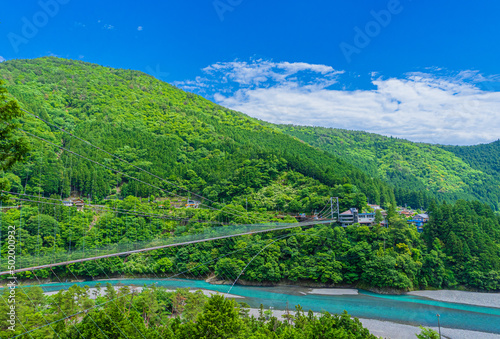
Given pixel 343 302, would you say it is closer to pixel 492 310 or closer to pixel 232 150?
pixel 492 310

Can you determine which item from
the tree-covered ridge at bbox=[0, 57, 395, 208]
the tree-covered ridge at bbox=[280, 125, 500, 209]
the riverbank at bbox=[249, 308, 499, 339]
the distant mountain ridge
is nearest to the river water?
the riverbank at bbox=[249, 308, 499, 339]

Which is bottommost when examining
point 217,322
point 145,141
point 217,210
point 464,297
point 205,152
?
point 464,297

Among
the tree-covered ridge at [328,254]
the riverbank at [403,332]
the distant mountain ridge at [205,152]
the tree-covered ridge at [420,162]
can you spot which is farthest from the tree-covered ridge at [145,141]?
the tree-covered ridge at [420,162]

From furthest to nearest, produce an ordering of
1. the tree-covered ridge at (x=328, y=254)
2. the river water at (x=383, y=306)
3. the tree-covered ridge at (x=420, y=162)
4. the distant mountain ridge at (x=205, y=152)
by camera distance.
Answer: the tree-covered ridge at (x=420, y=162) < the distant mountain ridge at (x=205, y=152) < the tree-covered ridge at (x=328, y=254) < the river water at (x=383, y=306)

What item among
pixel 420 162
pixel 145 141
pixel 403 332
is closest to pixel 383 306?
pixel 403 332

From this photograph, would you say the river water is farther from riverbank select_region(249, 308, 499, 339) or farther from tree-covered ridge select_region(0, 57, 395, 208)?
tree-covered ridge select_region(0, 57, 395, 208)

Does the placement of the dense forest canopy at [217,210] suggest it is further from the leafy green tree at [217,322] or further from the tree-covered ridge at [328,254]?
the leafy green tree at [217,322]

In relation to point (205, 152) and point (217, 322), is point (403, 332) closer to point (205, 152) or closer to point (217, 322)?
point (217, 322)
